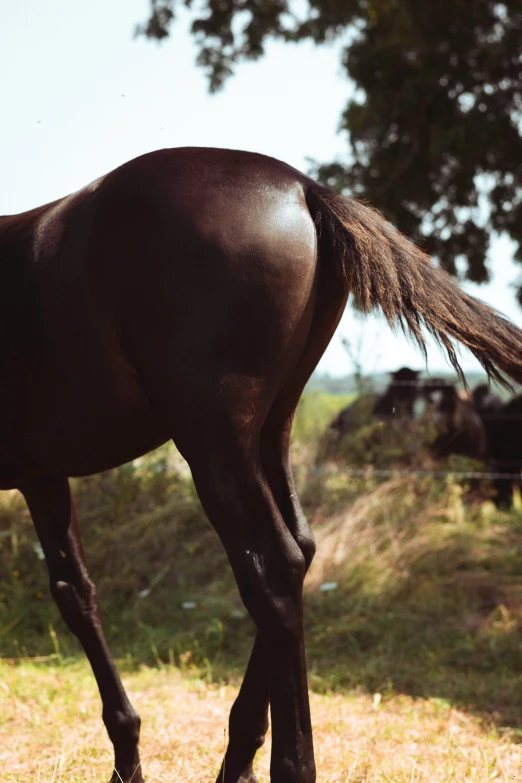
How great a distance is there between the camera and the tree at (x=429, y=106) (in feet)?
25.6

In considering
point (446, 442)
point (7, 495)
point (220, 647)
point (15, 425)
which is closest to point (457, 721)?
point (220, 647)

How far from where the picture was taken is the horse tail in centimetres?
211

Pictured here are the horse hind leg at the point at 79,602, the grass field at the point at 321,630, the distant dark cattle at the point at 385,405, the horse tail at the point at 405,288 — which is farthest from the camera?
the distant dark cattle at the point at 385,405

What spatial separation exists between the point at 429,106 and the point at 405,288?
259 inches

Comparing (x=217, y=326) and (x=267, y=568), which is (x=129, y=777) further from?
(x=217, y=326)

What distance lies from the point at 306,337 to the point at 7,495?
4.50 m

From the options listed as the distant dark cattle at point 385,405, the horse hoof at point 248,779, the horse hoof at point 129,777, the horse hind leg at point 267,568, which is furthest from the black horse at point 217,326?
the distant dark cattle at point 385,405

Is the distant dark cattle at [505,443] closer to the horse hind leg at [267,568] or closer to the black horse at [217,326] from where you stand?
the black horse at [217,326]

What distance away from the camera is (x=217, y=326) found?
1950 mm

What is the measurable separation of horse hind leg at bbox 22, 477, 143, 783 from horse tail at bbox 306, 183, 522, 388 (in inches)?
46.8

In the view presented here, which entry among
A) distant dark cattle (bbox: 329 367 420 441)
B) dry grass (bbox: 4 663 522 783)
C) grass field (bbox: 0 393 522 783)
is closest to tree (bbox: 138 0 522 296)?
distant dark cattle (bbox: 329 367 420 441)

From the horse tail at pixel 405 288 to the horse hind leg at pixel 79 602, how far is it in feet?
3.90

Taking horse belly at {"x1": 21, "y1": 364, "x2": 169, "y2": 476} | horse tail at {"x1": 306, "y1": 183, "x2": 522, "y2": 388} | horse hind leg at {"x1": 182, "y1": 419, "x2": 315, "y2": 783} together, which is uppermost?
horse tail at {"x1": 306, "y1": 183, "x2": 522, "y2": 388}

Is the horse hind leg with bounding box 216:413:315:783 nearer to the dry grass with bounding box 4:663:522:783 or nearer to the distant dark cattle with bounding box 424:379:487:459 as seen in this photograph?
the dry grass with bounding box 4:663:522:783
